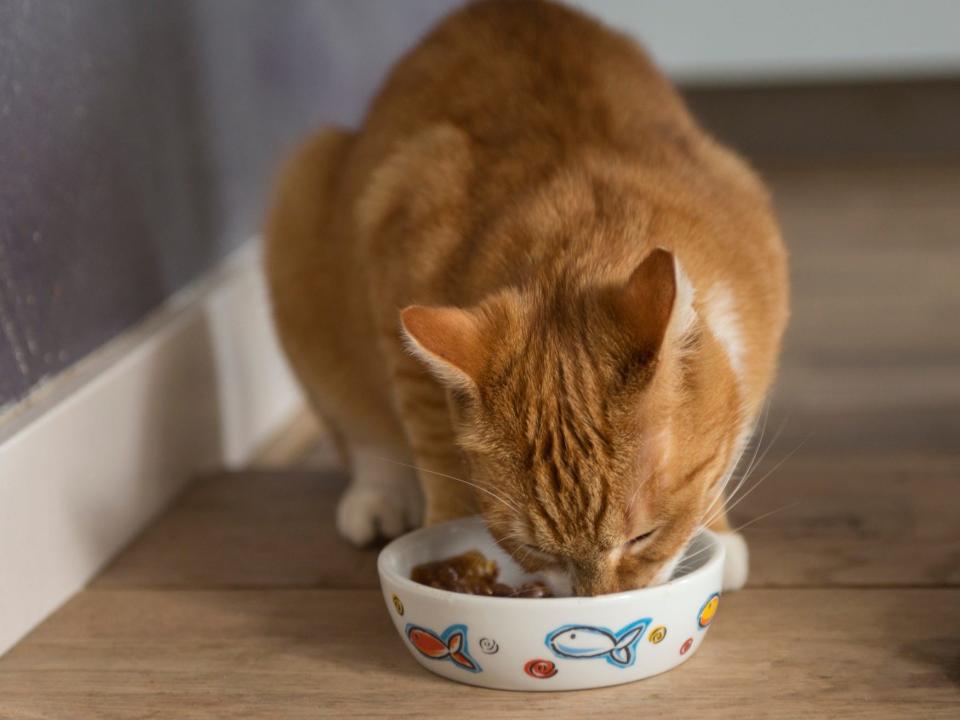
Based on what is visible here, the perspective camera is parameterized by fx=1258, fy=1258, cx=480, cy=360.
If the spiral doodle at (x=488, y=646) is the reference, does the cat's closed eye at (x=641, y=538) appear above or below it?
above

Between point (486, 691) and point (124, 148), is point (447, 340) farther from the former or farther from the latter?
point (124, 148)

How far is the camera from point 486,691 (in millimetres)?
1362

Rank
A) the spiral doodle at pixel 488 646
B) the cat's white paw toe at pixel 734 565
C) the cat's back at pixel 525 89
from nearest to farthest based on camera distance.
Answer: the spiral doodle at pixel 488 646 < the cat's white paw toe at pixel 734 565 < the cat's back at pixel 525 89

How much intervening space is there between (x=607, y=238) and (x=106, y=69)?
35.8 inches

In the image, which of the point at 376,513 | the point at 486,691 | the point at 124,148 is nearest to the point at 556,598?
the point at 486,691

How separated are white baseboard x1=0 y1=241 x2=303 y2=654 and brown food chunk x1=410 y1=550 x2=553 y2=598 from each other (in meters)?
0.51

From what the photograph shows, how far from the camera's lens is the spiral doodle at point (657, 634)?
132 centimetres

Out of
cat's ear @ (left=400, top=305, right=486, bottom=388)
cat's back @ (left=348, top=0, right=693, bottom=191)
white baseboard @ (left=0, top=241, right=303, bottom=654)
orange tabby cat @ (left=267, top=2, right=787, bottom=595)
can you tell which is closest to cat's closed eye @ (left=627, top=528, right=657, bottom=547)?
orange tabby cat @ (left=267, top=2, right=787, bottom=595)

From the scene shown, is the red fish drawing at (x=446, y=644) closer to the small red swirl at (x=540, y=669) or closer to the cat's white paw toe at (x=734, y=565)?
the small red swirl at (x=540, y=669)

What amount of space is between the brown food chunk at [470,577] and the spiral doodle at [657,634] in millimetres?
135

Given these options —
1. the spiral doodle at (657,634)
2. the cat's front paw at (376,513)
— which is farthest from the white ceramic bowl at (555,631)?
the cat's front paw at (376,513)

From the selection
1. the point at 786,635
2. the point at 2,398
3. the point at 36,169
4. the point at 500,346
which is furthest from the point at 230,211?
the point at 786,635

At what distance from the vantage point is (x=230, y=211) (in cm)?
254

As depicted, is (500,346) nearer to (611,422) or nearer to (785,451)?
(611,422)
